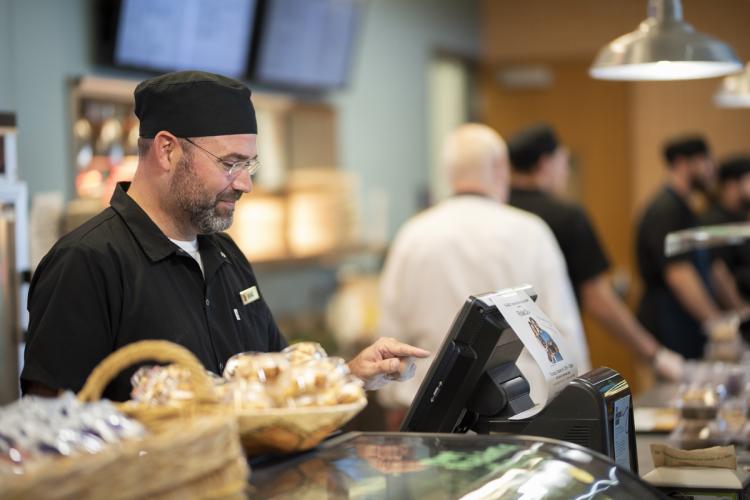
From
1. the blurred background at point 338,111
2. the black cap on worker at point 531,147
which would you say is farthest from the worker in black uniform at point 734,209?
the black cap on worker at point 531,147

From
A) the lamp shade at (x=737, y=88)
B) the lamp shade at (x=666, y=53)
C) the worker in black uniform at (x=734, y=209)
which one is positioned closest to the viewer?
the lamp shade at (x=666, y=53)

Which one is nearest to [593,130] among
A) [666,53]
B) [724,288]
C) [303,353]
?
[724,288]

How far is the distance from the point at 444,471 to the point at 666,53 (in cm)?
182

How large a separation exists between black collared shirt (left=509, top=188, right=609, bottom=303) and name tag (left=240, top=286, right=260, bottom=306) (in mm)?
2323

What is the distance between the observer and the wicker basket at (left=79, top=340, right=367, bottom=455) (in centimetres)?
140

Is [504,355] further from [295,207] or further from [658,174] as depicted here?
[658,174]

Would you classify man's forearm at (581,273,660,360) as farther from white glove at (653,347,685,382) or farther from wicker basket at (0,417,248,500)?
wicker basket at (0,417,248,500)

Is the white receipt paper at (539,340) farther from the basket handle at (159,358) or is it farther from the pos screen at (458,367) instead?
the basket handle at (159,358)

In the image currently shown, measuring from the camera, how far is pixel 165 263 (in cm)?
222

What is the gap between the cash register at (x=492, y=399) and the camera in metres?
2.02

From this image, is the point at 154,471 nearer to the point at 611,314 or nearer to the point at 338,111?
the point at 611,314

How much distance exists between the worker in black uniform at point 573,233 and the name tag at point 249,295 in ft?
7.63

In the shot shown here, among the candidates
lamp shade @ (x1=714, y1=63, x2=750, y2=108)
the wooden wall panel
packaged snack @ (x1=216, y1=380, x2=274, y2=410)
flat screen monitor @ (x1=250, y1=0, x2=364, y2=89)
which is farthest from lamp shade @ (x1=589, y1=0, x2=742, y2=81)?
the wooden wall panel

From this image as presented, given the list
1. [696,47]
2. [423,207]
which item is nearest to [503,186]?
[696,47]
